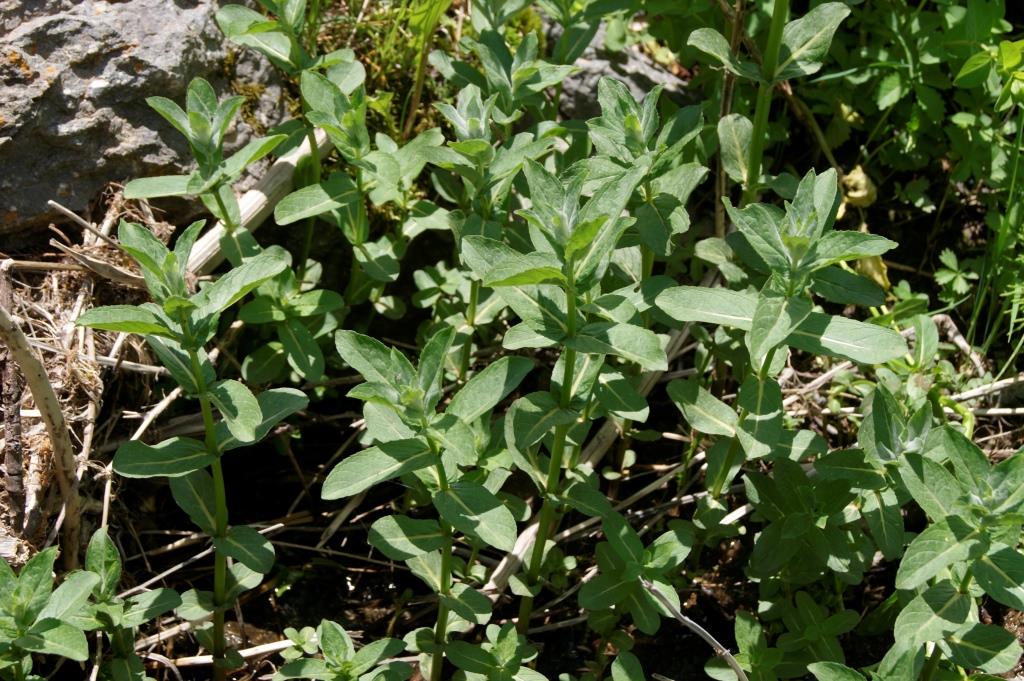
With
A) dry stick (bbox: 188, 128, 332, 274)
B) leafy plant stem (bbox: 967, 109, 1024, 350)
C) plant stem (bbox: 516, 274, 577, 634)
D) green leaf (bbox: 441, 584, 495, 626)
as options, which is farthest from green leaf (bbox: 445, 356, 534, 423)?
leafy plant stem (bbox: 967, 109, 1024, 350)

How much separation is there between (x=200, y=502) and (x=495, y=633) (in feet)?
3.27

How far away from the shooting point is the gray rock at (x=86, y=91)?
3.64 meters

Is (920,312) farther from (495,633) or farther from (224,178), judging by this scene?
(224,178)

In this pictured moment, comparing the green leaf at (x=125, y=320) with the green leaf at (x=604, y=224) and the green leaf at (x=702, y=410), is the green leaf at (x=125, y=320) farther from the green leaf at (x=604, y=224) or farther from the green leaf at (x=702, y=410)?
the green leaf at (x=702, y=410)

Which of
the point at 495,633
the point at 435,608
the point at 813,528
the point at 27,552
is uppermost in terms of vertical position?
the point at 27,552

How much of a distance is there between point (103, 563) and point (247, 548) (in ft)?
1.33

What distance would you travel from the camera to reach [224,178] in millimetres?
3367

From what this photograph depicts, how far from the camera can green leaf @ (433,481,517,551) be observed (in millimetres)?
2865

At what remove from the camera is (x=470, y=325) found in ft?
12.3

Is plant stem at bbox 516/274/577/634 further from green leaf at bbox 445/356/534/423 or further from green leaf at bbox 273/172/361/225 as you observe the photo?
green leaf at bbox 273/172/361/225

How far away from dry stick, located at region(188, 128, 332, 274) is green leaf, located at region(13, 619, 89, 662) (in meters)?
1.37

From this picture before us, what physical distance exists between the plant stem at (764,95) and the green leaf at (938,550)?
4.15 feet

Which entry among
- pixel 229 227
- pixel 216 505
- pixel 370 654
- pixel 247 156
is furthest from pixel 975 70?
pixel 216 505

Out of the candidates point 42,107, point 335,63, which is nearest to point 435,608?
point 335,63
